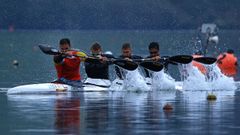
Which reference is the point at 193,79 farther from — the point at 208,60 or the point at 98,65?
the point at 98,65

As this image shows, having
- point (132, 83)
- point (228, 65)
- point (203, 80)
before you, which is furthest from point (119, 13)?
point (132, 83)

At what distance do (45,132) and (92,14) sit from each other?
16050 cm

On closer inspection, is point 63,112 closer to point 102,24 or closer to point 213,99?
point 213,99

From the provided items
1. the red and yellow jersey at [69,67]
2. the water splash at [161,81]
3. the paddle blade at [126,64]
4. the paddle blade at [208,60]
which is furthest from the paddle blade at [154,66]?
the red and yellow jersey at [69,67]

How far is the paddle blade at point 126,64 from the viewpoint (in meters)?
34.7

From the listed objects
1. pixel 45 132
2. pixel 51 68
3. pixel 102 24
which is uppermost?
pixel 102 24

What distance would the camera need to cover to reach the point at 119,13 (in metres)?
181

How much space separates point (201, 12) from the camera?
17812 cm

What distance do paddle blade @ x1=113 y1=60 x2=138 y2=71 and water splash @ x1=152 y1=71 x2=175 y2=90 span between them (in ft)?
2.47

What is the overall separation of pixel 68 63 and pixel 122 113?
814 cm

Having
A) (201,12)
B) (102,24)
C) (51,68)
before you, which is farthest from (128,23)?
(51,68)

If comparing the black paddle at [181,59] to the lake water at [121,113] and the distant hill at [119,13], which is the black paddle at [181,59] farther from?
the distant hill at [119,13]

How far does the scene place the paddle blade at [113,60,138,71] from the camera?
1367 inches

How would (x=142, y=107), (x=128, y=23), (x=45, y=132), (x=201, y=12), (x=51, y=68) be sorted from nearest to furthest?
(x=45, y=132) → (x=142, y=107) → (x=51, y=68) → (x=201, y=12) → (x=128, y=23)
